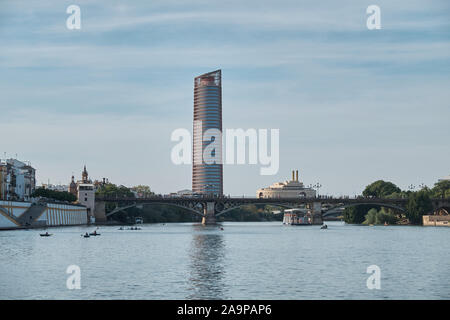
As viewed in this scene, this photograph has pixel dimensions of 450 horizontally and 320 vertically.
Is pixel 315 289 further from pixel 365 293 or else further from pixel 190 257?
pixel 190 257

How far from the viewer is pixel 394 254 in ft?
273

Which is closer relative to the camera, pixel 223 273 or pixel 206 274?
pixel 206 274

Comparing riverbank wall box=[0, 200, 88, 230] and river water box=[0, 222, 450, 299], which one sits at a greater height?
riverbank wall box=[0, 200, 88, 230]
